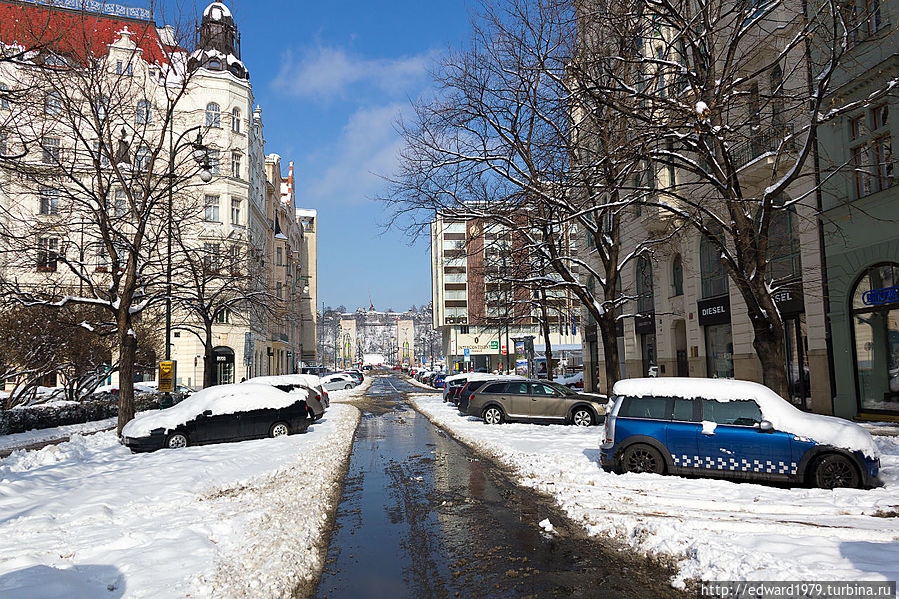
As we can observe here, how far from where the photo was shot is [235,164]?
51.2 metres

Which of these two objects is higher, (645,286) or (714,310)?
(645,286)

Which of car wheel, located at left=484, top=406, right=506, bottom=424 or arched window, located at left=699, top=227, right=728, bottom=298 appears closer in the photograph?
car wheel, located at left=484, top=406, right=506, bottom=424

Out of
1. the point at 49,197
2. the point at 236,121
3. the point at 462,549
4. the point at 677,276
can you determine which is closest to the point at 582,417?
the point at 677,276

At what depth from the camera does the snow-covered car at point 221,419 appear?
1483cm

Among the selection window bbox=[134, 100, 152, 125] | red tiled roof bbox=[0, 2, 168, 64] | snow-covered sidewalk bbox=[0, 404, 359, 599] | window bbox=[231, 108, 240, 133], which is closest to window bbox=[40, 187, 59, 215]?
window bbox=[134, 100, 152, 125]

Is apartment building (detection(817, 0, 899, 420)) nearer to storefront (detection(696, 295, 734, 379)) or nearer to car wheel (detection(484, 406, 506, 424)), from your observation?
storefront (detection(696, 295, 734, 379))

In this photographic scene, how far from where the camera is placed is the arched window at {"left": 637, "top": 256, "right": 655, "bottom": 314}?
104 feet

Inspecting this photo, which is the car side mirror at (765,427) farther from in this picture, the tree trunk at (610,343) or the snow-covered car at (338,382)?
the snow-covered car at (338,382)

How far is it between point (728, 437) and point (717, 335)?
17.6 metres

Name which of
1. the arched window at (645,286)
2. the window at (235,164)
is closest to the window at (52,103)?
the arched window at (645,286)

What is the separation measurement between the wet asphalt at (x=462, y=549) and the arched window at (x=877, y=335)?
1270 centimetres

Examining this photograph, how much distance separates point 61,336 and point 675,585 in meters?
23.8

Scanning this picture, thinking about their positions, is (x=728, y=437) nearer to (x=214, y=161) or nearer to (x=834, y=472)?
(x=834, y=472)

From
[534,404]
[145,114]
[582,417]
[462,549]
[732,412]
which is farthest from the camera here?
[145,114]
